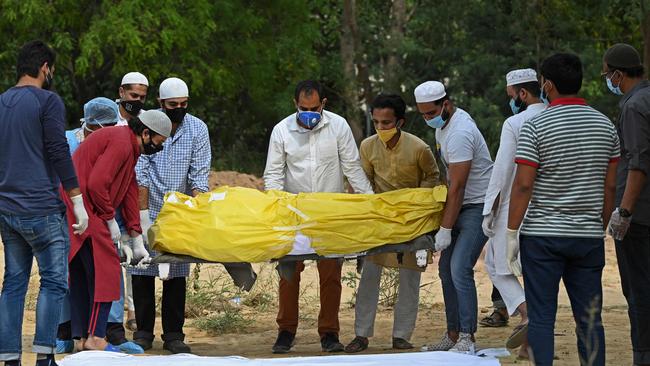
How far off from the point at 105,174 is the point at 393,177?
2002 millimetres

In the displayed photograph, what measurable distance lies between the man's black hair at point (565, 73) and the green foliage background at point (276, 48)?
1607cm

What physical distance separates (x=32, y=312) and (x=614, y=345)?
196 inches

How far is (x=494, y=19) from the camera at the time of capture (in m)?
27.3

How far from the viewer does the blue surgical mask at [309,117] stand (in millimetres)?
8602

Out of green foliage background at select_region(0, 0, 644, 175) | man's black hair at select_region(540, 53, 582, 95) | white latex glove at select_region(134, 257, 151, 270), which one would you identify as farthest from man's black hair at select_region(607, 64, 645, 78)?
green foliage background at select_region(0, 0, 644, 175)

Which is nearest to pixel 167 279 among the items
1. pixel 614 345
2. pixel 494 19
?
pixel 614 345

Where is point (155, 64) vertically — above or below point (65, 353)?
above

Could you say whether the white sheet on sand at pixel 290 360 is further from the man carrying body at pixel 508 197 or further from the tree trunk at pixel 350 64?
the tree trunk at pixel 350 64

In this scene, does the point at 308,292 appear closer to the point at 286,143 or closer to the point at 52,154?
the point at 286,143

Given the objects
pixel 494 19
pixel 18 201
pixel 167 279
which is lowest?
pixel 167 279

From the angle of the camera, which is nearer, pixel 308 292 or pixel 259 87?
pixel 308 292

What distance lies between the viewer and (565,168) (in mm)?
6301

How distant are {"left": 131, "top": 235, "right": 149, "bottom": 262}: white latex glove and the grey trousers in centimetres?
162

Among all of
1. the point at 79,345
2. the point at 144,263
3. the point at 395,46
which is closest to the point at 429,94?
the point at 144,263
